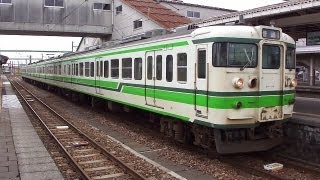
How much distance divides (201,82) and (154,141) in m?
3.41

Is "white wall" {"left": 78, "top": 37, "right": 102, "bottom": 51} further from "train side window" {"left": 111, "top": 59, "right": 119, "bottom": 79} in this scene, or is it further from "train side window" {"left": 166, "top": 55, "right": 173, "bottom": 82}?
"train side window" {"left": 166, "top": 55, "right": 173, "bottom": 82}

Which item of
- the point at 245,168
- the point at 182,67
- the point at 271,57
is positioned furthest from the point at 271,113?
the point at 182,67

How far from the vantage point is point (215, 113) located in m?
8.34

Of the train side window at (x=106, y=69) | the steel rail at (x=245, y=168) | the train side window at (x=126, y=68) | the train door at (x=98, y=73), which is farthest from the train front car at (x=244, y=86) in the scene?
the train door at (x=98, y=73)

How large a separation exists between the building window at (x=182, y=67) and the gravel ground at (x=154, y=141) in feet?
5.85

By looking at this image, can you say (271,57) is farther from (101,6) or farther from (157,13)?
(101,6)

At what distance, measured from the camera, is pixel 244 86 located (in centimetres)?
853

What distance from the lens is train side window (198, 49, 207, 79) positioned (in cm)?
863

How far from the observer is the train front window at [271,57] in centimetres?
887

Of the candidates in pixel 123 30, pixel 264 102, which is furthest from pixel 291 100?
pixel 123 30

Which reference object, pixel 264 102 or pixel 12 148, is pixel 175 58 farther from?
pixel 12 148

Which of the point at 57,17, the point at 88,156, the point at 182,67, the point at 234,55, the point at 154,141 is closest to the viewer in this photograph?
the point at 234,55

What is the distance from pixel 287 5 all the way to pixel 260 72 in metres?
4.98

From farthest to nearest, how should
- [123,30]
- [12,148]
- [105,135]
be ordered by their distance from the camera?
[123,30] < [105,135] < [12,148]
